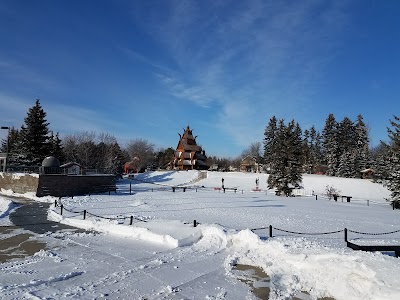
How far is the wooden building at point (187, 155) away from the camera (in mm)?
84750

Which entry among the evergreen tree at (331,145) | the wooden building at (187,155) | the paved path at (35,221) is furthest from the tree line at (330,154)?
the paved path at (35,221)

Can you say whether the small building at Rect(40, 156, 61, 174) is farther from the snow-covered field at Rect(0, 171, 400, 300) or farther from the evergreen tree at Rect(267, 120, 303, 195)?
the evergreen tree at Rect(267, 120, 303, 195)

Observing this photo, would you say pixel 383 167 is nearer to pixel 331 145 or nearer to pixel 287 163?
pixel 287 163

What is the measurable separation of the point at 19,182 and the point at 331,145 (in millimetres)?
62945

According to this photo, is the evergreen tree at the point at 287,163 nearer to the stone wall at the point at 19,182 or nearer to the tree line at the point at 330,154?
the tree line at the point at 330,154

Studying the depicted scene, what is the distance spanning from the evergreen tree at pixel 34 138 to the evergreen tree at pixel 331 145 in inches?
2188

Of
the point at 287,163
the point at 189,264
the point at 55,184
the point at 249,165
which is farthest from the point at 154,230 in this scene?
the point at 249,165

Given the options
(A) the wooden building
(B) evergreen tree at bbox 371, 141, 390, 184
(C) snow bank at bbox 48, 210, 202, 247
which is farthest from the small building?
(A) the wooden building

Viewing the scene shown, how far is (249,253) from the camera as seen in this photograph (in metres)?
→ 12.4

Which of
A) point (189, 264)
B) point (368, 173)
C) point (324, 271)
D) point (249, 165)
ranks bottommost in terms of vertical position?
point (189, 264)

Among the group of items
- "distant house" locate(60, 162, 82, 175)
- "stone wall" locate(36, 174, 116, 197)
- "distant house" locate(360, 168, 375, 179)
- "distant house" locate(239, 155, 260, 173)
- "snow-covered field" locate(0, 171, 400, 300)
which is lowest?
"snow-covered field" locate(0, 171, 400, 300)

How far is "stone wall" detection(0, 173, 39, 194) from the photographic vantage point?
33.0 m

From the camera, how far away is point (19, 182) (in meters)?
34.9

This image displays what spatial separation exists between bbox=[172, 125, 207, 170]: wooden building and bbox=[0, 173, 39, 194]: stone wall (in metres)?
50.3
